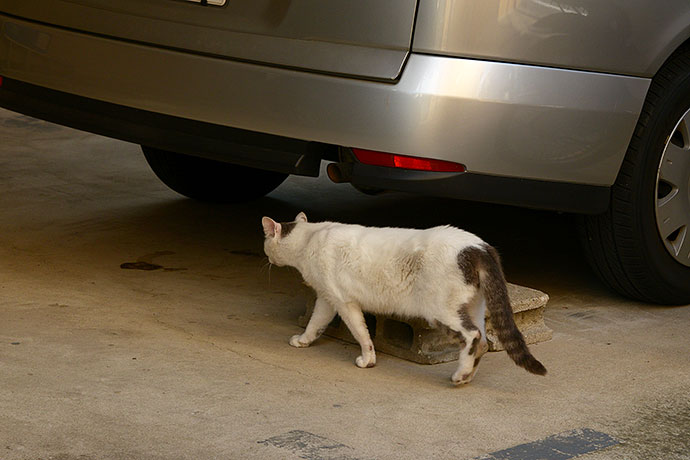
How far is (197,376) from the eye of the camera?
11.0 feet

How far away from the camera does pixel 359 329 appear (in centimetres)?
356

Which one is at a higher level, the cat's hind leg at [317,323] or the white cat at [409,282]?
the white cat at [409,282]

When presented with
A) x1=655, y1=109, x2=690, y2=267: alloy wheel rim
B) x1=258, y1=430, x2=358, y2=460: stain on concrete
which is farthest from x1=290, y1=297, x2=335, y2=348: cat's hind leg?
x1=655, y1=109, x2=690, y2=267: alloy wheel rim

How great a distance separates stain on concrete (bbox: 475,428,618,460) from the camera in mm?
2918

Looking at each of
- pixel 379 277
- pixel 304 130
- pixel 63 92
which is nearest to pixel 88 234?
pixel 63 92

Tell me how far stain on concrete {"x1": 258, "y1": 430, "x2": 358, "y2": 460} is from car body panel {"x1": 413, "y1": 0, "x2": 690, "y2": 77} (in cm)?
136

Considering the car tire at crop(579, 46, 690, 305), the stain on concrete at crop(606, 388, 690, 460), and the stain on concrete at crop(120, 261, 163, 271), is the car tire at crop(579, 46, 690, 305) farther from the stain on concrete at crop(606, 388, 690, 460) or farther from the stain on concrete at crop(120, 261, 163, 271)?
the stain on concrete at crop(120, 261, 163, 271)

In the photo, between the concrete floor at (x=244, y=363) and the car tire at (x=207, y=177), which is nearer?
the concrete floor at (x=244, y=363)

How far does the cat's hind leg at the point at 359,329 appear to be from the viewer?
3561 millimetres

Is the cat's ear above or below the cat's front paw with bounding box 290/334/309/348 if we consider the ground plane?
above

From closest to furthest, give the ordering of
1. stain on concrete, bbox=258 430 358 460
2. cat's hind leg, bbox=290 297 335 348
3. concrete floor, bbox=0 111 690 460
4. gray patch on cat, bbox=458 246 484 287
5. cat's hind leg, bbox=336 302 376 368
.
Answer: stain on concrete, bbox=258 430 358 460, concrete floor, bbox=0 111 690 460, gray patch on cat, bbox=458 246 484 287, cat's hind leg, bbox=336 302 376 368, cat's hind leg, bbox=290 297 335 348

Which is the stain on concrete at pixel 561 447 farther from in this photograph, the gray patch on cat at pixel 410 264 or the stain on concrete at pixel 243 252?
A: the stain on concrete at pixel 243 252

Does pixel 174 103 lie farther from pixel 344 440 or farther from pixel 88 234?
pixel 344 440

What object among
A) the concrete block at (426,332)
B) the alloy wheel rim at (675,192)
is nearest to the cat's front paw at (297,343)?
the concrete block at (426,332)
